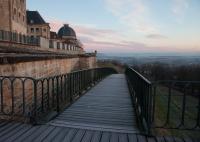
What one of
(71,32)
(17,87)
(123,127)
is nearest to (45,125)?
(123,127)

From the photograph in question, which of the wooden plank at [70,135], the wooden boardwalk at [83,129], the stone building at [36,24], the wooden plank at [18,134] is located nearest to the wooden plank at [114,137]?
the wooden boardwalk at [83,129]

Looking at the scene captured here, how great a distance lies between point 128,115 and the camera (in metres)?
6.68

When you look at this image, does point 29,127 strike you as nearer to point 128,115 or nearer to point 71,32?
point 128,115

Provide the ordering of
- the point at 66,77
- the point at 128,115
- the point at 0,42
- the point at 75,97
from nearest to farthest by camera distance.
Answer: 1. the point at 128,115
2. the point at 66,77
3. the point at 75,97
4. the point at 0,42

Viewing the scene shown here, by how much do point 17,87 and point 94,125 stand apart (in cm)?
516

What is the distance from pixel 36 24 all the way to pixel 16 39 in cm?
5464

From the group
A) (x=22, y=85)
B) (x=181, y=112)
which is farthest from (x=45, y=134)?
(x=181, y=112)

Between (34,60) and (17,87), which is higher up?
(34,60)

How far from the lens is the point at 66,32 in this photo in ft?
301

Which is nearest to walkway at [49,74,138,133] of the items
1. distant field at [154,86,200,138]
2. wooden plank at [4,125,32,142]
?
wooden plank at [4,125,32,142]

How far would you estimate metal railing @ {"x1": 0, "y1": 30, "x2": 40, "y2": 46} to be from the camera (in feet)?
57.6

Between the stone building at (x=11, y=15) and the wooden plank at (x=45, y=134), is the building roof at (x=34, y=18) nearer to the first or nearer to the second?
the stone building at (x=11, y=15)

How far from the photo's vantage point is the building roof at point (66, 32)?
91.6 meters

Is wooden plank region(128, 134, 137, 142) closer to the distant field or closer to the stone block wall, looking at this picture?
the distant field
